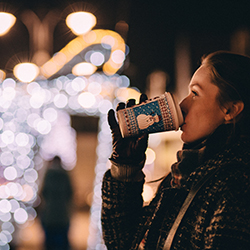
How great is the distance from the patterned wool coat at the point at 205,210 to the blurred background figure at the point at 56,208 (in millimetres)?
2896

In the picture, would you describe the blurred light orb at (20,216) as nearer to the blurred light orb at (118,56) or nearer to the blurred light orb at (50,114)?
the blurred light orb at (50,114)

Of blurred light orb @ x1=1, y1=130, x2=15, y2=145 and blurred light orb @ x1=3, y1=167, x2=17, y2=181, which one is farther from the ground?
blurred light orb @ x1=1, y1=130, x2=15, y2=145

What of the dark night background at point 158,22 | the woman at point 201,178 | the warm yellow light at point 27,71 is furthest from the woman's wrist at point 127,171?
the warm yellow light at point 27,71

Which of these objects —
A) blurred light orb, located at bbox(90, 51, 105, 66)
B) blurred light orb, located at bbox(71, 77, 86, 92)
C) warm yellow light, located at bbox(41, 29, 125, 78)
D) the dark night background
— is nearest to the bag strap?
the dark night background

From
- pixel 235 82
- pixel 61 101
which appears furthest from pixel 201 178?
pixel 61 101

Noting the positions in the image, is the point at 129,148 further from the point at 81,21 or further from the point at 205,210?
the point at 81,21

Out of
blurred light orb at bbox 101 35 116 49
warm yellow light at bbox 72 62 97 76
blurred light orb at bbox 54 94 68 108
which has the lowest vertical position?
blurred light orb at bbox 54 94 68 108

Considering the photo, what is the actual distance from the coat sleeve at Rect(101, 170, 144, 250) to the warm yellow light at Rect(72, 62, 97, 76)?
315 centimetres

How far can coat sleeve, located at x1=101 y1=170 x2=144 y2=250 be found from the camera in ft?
3.78

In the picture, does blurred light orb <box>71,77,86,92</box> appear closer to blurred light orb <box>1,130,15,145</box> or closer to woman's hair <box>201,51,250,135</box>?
blurred light orb <box>1,130,15,145</box>

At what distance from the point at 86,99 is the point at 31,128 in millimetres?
1218

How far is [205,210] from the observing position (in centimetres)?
85

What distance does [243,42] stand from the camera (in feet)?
8.55

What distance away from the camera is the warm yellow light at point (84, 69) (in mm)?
4113
